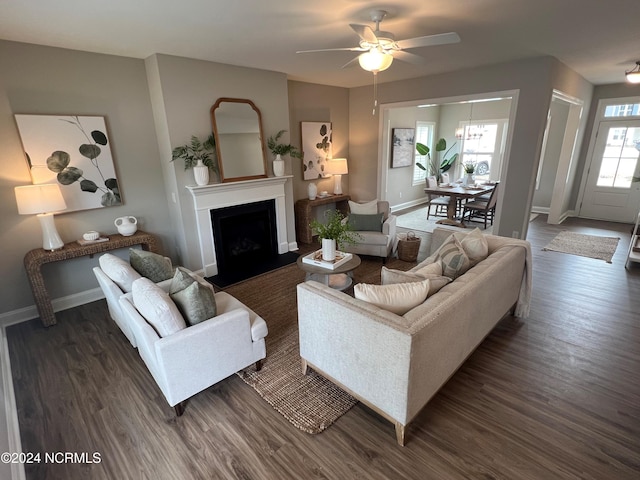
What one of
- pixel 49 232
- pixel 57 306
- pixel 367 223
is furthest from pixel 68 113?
pixel 367 223

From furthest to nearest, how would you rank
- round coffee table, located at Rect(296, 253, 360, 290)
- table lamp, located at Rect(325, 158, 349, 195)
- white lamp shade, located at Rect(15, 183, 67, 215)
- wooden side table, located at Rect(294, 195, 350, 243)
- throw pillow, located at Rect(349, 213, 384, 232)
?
table lamp, located at Rect(325, 158, 349, 195)
wooden side table, located at Rect(294, 195, 350, 243)
throw pillow, located at Rect(349, 213, 384, 232)
round coffee table, located at Rect(296, 253, 360, 290)
white lamp shade, located at Rect(15, 183, 67, 215)

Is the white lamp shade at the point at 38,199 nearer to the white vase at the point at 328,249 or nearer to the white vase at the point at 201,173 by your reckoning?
the white vase at the point at 201,173

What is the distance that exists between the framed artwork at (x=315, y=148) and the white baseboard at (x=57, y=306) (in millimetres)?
3678

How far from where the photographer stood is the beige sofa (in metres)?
1.71

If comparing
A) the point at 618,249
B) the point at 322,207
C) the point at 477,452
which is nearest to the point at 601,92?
the point at 618,249

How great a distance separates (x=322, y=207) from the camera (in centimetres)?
631

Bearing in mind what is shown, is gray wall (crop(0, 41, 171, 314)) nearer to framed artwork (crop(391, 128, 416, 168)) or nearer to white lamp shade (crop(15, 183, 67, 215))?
white lamp shade (crop(15, 183, 67, 215))

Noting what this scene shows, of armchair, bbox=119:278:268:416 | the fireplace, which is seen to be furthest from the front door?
armchair, bbox=119:278:268:416

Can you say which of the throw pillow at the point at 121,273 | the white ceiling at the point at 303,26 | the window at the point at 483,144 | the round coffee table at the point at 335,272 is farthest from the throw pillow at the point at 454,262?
the window at the point at 483,144

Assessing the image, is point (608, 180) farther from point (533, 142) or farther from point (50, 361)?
point (50, 361)

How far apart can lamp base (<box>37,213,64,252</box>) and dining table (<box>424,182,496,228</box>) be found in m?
6.20

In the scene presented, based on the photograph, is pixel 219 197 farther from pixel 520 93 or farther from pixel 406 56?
pixel 520 93

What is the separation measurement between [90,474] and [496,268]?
118 inches

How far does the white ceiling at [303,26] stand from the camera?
2383 millimetres
